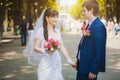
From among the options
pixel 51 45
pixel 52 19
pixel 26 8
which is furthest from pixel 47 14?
pixel 26 8

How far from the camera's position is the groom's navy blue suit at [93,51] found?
21.0ft

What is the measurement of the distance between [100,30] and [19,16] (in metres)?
45.8

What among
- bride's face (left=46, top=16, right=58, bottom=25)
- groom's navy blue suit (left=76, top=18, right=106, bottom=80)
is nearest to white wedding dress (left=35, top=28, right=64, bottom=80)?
bride's face (left=46, top=16, right=58, bottom=25)

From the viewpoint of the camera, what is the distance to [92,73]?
6.39 m

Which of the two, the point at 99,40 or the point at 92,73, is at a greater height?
the point at 99,40

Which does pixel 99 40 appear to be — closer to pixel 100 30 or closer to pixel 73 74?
pixel 100 30

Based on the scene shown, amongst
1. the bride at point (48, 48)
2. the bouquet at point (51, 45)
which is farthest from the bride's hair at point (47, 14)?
the bouquet at point (51, 45)

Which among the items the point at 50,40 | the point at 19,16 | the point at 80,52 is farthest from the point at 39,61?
the point at 19,16

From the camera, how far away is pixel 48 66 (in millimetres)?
7387

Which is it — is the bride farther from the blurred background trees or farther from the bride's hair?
the blurred background trees

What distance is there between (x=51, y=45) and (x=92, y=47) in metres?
0.91

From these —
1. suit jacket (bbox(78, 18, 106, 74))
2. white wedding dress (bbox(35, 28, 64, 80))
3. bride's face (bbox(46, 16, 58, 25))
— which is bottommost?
white wedding dress (bbox(35, 28, 64, 80))

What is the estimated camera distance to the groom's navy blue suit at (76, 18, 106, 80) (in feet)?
21.0

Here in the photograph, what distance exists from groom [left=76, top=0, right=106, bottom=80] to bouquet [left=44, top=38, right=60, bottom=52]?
671 millimetres
